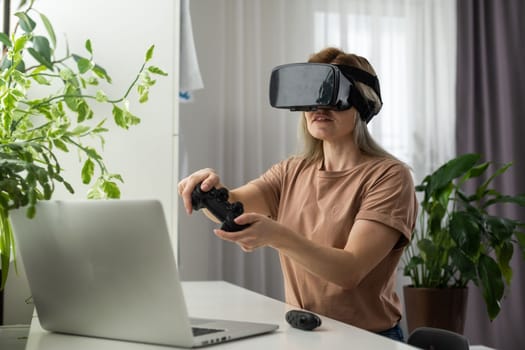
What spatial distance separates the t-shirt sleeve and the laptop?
59 centimetres

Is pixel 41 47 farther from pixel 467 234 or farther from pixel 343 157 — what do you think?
pixel 467 234

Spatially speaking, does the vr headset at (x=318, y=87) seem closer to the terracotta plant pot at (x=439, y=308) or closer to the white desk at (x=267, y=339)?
the white desk at (x=267, y=339)

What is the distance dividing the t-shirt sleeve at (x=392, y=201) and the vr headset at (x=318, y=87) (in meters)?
0.19

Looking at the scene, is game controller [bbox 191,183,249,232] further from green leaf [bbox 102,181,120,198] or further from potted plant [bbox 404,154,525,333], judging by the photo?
potted plant [bbox 404,154,525,333]

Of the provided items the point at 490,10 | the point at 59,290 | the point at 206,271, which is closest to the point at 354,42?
the point at 490,10

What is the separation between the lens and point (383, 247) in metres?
1.62

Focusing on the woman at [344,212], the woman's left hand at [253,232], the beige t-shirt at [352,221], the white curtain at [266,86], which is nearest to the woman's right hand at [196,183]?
the woman at [344,212]

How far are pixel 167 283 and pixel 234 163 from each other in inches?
→ 105

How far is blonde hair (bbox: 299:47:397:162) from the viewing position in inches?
69.9

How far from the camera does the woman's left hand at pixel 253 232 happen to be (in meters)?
1.21

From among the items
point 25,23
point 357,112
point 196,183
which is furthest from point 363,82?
point 25,23

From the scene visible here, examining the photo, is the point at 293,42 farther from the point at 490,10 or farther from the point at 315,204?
the point at 315,204

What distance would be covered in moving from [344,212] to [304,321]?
0.62m

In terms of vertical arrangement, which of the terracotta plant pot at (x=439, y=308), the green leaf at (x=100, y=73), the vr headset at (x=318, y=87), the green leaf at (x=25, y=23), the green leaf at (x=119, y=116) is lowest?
the terracotta plant pot at (x=439, y=308)
